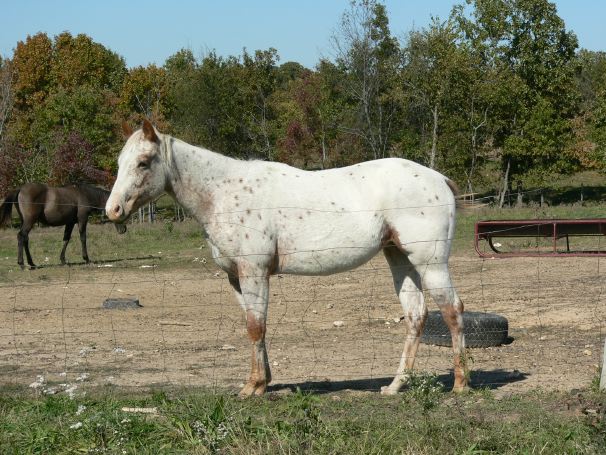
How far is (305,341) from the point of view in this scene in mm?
9422

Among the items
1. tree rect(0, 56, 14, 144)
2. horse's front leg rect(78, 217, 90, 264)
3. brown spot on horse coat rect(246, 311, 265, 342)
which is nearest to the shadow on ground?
brown spot on horse coat rect(246, 311, 265, 342)

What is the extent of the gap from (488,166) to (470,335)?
35740mm

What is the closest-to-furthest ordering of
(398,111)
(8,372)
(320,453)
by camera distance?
(320,453), (8,372), (398,111)

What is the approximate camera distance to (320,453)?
15.9ft

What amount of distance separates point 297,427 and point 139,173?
2.59 metres

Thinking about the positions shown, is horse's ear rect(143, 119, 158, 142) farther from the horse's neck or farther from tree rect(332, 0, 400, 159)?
tree rect(332, 0, 400, 159)

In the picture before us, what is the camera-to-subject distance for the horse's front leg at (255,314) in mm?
6781

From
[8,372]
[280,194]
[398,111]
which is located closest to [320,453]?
[280,194]

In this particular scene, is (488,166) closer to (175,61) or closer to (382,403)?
(175,61)

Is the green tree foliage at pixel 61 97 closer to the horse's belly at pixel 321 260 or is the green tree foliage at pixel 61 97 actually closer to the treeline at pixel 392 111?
the treeline at pixel 392 111

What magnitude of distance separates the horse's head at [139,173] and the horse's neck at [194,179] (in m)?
0.12

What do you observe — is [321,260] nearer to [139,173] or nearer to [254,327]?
[254,327]

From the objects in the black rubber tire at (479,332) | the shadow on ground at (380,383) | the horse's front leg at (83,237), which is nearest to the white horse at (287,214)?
the shadow on ground at (380,383)

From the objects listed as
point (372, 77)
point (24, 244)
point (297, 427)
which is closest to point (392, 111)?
point (372, 77)
